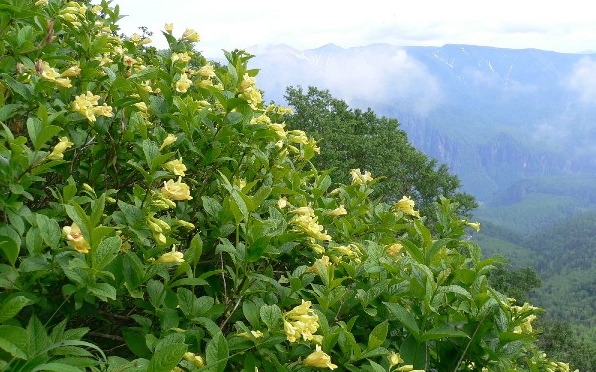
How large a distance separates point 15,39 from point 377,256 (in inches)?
65.4

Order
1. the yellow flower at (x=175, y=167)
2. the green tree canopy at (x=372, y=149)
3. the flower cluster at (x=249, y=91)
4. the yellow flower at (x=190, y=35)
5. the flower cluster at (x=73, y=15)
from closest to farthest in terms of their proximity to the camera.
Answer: the yellow flower at (x=175, y=167) → the flower cluster at (x=249, y=91) → the flower cluster at (x=73, y=15) → the yellow flower at (x=190, y=35) → the green tree canopy at (x=372, y=149)

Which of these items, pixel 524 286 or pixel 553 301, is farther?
pixel 553 301

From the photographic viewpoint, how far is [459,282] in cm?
197

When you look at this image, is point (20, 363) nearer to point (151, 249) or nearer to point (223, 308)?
point (151, 249)

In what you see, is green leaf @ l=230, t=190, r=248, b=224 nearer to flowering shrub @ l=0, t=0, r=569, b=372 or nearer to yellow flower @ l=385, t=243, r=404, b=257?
flowering shrub @ l=0, t=0, r=569, b=372

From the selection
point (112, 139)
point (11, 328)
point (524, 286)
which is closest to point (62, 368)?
point (11, 328)

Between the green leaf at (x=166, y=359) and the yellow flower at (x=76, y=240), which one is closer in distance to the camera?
the green leaf at (x=166, y=359)

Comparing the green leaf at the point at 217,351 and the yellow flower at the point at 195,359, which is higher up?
the green leaf at the point at 217,351

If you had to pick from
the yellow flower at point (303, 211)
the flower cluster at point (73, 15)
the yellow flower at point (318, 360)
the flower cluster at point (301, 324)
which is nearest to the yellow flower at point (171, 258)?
the flower cluster at point (301, 324)

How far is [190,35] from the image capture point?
8.98 feet

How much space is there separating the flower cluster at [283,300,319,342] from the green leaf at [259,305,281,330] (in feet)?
0.09

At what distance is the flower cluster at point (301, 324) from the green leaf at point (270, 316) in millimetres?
27

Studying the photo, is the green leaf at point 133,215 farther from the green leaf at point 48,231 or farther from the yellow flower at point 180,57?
the yellow flower at point 180,57

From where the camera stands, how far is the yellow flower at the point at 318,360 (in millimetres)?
1510
